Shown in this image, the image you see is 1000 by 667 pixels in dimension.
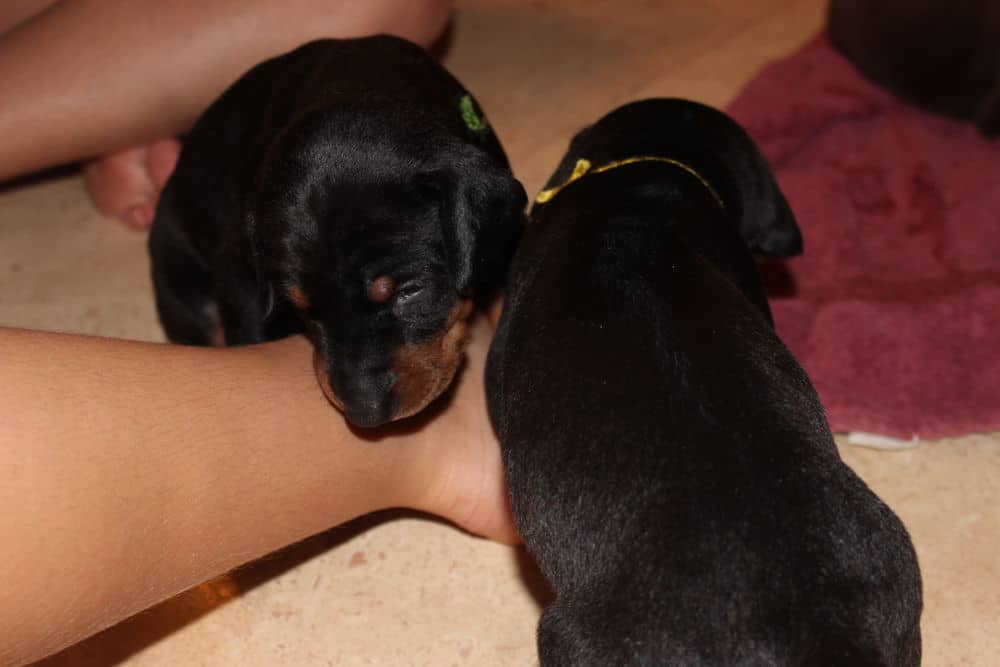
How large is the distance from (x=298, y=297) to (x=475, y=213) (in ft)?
1.25

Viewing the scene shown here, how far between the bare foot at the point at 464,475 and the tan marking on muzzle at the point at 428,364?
0.65ft

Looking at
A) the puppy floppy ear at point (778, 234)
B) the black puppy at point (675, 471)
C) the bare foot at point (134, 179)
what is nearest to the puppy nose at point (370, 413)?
the black puppy at point (675, 471)

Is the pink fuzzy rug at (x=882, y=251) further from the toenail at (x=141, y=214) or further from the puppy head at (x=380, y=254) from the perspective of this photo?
the toenail at (x=141, y=214)

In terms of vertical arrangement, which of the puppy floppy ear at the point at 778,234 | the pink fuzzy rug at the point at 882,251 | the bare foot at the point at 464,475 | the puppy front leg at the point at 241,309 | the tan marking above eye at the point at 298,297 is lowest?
the pink fuzzy rug at the point at 882,251

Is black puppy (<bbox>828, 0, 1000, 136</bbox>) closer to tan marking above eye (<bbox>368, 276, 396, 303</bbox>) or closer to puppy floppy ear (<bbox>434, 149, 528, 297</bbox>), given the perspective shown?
puppy floppy ear (<bbox>434, 149, 528, 297</bbox>)

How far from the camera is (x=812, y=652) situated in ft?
5.06

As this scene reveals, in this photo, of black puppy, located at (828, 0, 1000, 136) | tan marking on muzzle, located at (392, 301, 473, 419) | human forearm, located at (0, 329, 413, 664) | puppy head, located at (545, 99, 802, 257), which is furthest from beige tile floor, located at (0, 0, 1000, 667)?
black puppy, located at (828, 0, 1000, 136)

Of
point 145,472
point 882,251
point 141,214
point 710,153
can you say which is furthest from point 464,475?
point 141,214

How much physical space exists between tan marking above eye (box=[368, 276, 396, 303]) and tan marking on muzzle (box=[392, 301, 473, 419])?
11 centimetres

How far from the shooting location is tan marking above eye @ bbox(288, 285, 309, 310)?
85.2 inches

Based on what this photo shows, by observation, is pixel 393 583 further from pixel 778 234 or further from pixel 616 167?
pixel 778 234

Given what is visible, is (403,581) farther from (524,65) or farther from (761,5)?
(761,5)

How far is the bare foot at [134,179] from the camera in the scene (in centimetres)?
332

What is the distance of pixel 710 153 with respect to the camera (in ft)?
8.08
